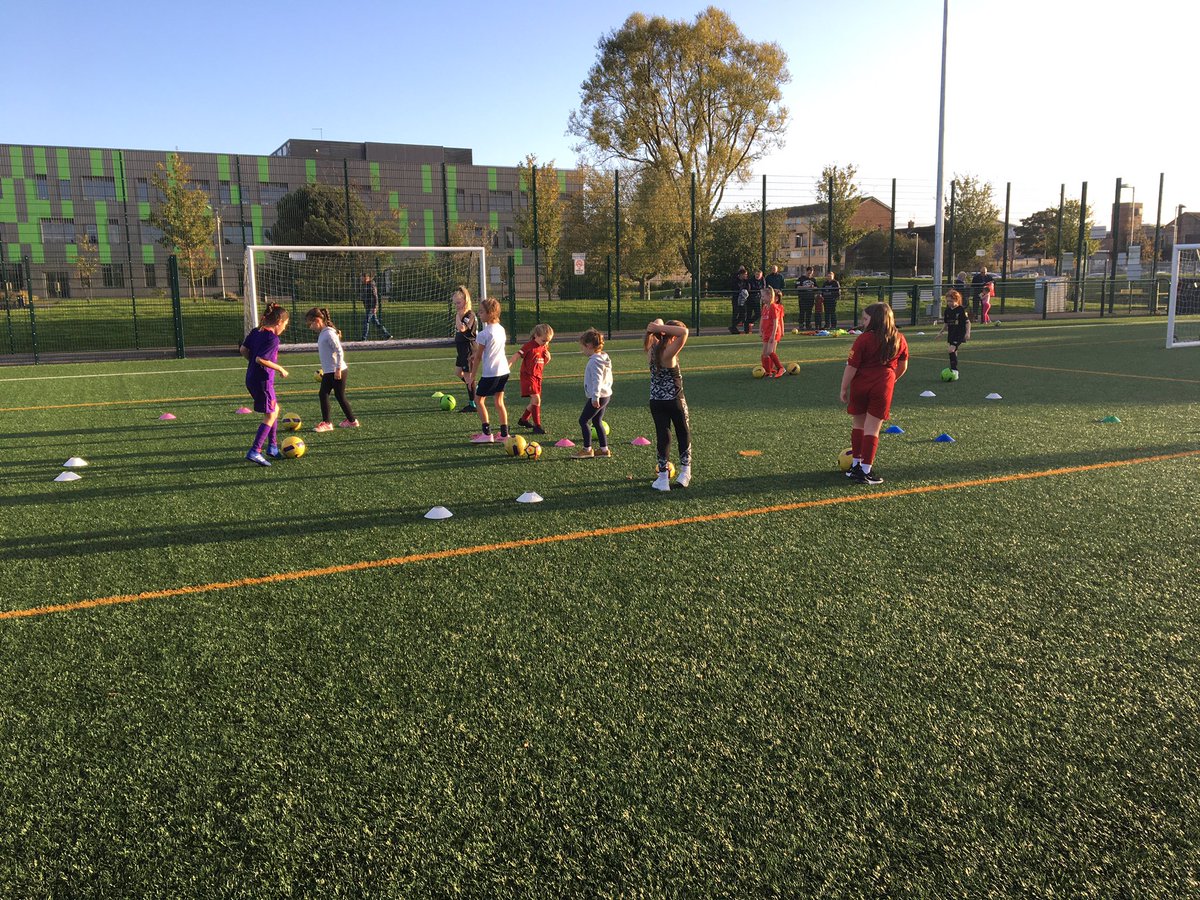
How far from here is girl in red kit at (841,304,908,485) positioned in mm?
7152

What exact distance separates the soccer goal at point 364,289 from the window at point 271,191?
37.0m

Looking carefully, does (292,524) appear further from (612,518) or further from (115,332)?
(115,332)

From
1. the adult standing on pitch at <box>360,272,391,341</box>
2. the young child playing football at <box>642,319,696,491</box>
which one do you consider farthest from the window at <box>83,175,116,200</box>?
the young child playing football at <box>642,319,696,491</box>

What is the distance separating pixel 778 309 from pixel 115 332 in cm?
2127

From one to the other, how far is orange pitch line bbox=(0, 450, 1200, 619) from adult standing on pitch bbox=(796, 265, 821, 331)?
21476mm

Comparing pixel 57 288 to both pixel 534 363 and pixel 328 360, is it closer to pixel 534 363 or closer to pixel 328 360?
pixel 328 360

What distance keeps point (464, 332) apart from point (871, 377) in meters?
5.97

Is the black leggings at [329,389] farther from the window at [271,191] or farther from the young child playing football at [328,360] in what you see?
the window at [271,191]

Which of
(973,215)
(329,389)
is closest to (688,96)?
(973,215)

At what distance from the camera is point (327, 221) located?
36812 millimetres

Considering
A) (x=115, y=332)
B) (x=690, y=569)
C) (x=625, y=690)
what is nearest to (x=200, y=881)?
(x=625, y=690)

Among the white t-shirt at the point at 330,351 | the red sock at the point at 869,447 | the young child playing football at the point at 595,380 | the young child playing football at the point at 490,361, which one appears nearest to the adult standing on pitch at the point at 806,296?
the young child playing football at the point at 490,361

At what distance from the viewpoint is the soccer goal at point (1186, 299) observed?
21138 mm

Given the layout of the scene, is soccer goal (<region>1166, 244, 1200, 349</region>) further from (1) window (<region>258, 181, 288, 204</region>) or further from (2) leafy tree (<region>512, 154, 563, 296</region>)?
(1) window (<region>258, 181, 288, 204</region>)
